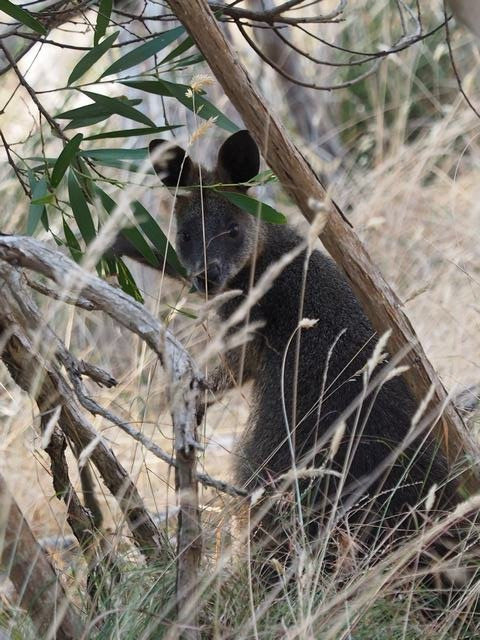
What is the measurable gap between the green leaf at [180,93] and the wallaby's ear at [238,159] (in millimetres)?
988

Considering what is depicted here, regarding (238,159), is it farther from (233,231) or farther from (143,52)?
(143,52)

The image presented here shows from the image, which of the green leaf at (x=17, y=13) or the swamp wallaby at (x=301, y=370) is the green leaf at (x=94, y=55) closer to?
the green leaf at (x=17, y=13)

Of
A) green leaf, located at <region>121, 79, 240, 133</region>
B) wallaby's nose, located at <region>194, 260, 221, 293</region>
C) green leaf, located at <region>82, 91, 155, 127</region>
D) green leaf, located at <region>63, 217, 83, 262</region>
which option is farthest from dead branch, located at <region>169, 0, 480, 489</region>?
wallaby's nose, located at <region>194, 260, 221, 293</region>

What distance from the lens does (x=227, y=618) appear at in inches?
120

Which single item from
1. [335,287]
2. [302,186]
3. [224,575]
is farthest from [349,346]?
[224,575]

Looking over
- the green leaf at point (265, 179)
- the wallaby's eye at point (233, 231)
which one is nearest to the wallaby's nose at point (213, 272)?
the wallaby's eye at point (233, 231)

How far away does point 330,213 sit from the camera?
3342mm

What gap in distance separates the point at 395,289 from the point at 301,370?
2.92 m

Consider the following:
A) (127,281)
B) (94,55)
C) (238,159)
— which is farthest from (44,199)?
(238,159)

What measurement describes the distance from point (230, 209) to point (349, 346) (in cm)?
137

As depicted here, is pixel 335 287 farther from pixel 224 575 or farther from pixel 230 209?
pixel 224 575

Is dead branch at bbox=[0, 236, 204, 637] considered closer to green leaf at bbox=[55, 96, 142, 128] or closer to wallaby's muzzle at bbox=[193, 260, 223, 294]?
green leaf at bbox=[55, 96, 142, 128]

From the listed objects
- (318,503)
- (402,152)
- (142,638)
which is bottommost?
(318,503)

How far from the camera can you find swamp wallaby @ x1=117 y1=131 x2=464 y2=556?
3828 mm
